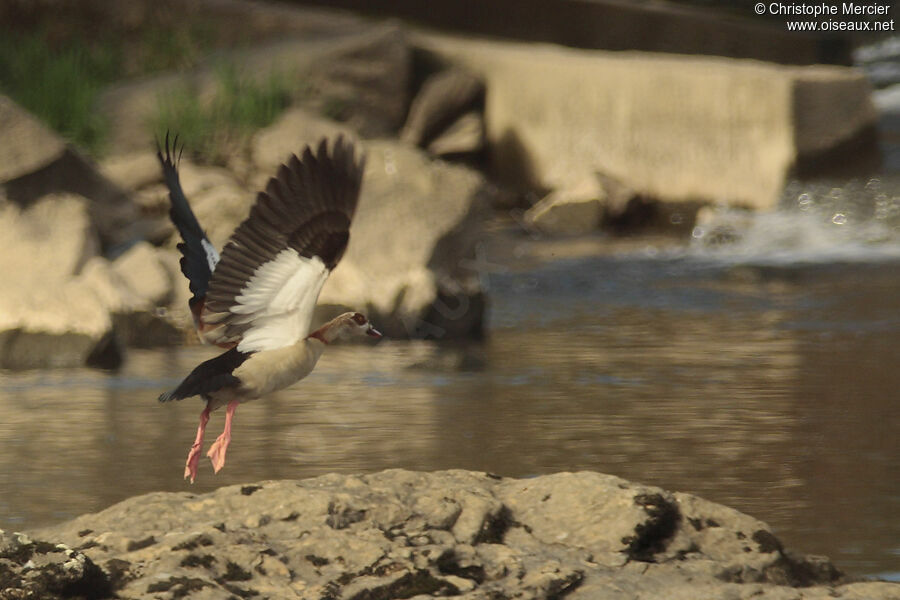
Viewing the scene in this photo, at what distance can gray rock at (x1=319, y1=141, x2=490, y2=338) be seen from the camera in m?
10.9

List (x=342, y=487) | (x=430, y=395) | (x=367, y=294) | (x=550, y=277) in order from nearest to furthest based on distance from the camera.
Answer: (x=342, y=487), (x=430, y=395), (x=367, y=294), (x=550, y=277)

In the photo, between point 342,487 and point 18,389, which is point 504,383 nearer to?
point 18,389

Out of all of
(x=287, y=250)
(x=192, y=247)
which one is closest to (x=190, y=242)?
(x=192, y=247)

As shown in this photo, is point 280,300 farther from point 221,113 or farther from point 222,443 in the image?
point 221,113

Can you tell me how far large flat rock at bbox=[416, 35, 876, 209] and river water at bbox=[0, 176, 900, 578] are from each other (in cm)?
338

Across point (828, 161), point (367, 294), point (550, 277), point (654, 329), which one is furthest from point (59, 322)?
point (828, 161)

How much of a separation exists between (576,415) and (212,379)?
2.43 metres

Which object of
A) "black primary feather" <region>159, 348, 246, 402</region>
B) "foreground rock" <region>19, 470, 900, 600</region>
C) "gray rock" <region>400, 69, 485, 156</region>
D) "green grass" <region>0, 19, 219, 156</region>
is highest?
"green grass" <region>0, 19, 219, 156</region>

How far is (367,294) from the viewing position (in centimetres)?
1078

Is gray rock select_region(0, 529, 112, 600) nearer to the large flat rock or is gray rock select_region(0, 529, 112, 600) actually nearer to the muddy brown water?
the muddy brown water

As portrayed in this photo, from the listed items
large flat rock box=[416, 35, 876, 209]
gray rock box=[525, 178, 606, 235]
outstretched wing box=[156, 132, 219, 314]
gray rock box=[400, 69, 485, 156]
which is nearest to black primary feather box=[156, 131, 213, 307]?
outstretched wing box=[156, 132, 219, 314]

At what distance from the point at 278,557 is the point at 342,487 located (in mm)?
455

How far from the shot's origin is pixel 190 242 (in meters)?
6.62

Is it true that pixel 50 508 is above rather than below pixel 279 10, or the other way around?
below
